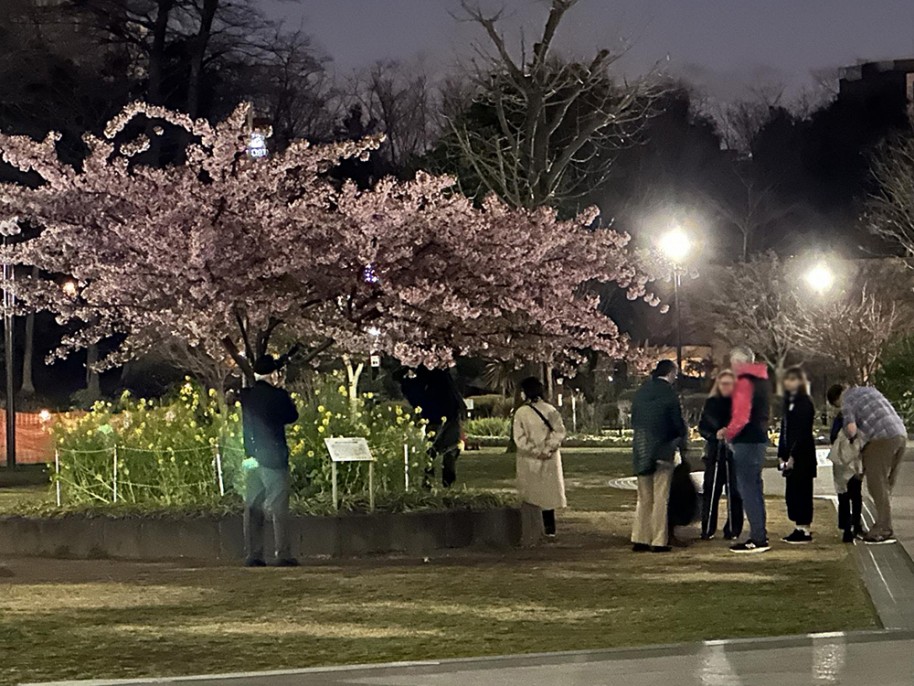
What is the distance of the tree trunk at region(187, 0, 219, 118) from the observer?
4909 centimetres

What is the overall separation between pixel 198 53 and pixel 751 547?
37386mm

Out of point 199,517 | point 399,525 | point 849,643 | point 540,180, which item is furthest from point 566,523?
point 540,180

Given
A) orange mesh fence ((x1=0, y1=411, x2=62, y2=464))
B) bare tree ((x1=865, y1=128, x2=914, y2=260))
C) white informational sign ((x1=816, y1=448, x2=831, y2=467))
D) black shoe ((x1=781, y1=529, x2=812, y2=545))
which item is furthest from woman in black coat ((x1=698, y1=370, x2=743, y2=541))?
bare tree ((x1=865, y1=128, x2=914, y2=260))

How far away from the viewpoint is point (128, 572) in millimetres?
14047

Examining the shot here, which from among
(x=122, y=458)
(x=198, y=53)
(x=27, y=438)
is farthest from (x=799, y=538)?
(x=198, y=53)

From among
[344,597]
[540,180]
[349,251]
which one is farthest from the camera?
[540,180]

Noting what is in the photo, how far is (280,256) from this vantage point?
56.3 feet

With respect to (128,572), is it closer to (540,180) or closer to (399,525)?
(399,525)

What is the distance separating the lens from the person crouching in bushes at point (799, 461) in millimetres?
15609

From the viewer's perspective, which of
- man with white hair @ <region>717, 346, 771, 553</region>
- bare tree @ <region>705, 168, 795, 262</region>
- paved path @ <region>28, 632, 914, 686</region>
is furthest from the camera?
bare tree @ <region>705, 168, 795, 262</region>

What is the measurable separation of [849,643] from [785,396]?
551cm

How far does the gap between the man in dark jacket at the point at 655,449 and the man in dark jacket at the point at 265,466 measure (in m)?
3.15

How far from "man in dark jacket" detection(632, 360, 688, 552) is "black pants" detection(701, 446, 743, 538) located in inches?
45.4

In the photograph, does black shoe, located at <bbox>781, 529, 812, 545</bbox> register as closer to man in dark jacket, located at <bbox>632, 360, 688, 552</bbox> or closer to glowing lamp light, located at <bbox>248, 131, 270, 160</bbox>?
man in dark jacket, located at <bbox>632, 360, 688, 552</bbox>
